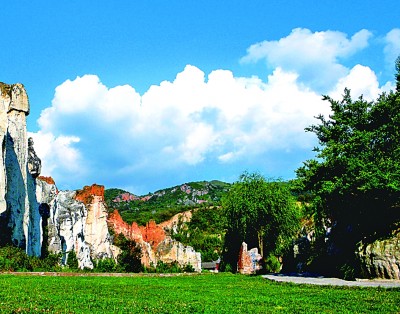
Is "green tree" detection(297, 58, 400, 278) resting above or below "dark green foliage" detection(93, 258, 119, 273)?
above

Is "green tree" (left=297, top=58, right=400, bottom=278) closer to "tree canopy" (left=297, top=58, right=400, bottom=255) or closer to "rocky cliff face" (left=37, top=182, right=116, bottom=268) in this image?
"tree canopy" (left=297, top=58, right=400, bottom=255)

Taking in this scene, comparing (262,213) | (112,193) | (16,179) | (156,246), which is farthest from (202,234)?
(112,193)

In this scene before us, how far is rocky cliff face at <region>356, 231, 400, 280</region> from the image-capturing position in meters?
19.8

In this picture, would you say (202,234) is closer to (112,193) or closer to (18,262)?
(18,262)

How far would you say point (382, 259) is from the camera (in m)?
20.2

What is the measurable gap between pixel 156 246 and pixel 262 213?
30.3 m

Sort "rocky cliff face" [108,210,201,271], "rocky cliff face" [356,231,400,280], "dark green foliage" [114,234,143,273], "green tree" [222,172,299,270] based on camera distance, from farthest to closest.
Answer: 1. "rocky cliff face" [108,210,201,271]
2. "green tree" [222,172,299,270]
3. "dark green foliage" [114,234,143,273]
4. "rocky cliff face" [356,231,400,280]

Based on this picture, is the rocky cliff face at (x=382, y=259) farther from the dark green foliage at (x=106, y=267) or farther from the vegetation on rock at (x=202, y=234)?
the vegetation on rock at (x=202, y=234)

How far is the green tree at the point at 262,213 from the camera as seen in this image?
37531 millimetres

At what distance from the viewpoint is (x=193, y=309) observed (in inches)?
369

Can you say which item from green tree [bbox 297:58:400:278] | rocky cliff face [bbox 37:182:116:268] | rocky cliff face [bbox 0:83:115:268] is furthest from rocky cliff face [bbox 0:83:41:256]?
green tree [bbox 297:58:400:278]

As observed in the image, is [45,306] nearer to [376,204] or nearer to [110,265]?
[376,204]

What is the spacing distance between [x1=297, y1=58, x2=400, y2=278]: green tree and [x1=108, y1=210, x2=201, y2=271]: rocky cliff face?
22.0m

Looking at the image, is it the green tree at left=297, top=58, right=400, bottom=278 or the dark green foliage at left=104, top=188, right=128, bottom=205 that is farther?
the dark green foliage at left=104, top=188, right=128, bottom=205
